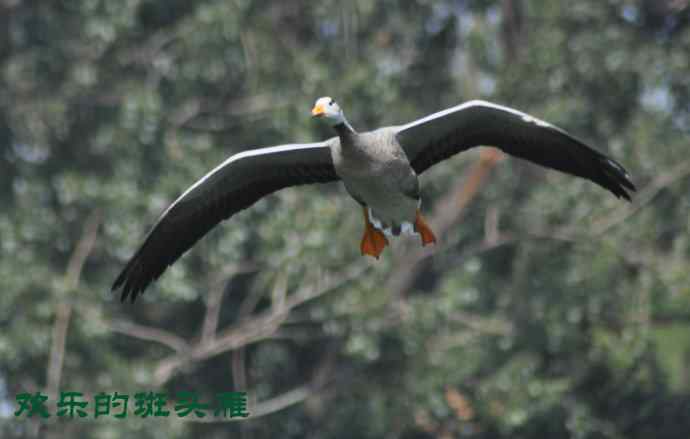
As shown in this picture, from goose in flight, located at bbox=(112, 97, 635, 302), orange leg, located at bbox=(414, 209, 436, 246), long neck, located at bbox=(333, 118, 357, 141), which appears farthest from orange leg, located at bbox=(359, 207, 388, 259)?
long neck, located at bbox=(333, 118, 357, 141)

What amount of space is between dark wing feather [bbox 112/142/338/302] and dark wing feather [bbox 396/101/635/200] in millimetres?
599

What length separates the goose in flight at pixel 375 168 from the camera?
11766 mm

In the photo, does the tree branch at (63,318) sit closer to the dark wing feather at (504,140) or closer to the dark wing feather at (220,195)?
the dark wing feather at (220,195)

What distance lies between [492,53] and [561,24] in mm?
1284

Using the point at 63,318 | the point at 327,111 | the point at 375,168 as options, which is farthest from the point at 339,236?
the point at 327,111

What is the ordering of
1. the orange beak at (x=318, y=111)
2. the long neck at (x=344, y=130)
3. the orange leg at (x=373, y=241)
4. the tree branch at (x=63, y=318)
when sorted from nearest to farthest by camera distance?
1. the orange beak at (x=318, y=111)
2. the long neck at (x=344, y=130)
3. the orange leg at (x=373, y=241)
4. the tree branch at (x=63, y=318)

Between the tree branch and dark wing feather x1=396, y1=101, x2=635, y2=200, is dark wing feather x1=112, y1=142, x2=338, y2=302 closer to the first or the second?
dark wing feather x1=396, y1=101, x2=635, y2=200

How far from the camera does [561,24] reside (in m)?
21.5

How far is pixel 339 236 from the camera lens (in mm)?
18422

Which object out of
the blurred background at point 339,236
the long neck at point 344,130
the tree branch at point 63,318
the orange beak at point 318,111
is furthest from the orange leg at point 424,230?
the tree branch at point 63,318

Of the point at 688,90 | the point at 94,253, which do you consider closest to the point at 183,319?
the point at 94,253

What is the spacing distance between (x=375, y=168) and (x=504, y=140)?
1.13m

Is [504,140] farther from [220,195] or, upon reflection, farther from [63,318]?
[63,318]

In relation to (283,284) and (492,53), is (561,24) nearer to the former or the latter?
(492,53)
